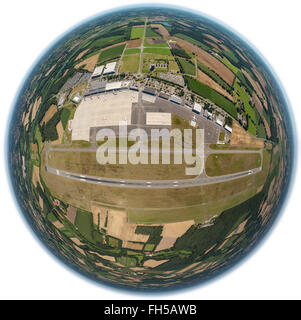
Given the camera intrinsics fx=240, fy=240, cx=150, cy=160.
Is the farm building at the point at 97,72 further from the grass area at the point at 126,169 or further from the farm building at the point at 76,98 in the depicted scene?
the grass area at the point at 126,169

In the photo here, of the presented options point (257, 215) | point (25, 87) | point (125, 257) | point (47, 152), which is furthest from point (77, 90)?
point (257, 215)

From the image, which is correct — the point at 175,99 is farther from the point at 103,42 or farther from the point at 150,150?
the point at 103,42

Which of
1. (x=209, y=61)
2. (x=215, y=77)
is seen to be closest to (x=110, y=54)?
(x=209, y=61)

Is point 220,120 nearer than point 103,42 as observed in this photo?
Yes

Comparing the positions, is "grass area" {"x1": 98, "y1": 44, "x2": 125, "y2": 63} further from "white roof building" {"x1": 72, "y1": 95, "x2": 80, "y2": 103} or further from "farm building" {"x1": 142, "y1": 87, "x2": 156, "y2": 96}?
"farm building" {"x1": 142, "y1": 87, "x2": 156, "y2": 96}

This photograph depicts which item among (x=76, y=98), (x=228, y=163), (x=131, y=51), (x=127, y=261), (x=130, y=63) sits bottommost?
(x=127, y=261)

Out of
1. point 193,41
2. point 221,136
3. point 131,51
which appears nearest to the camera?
point 221,136

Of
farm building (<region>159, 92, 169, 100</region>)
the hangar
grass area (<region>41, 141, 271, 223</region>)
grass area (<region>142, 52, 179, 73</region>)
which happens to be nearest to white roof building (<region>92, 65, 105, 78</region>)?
the hangar

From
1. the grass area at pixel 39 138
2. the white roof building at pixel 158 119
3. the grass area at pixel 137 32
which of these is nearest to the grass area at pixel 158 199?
the grass area at pixel 39 138
